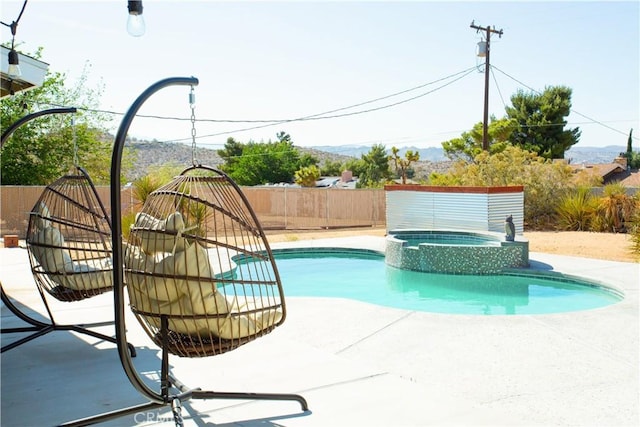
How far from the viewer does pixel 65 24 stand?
17.5 meters

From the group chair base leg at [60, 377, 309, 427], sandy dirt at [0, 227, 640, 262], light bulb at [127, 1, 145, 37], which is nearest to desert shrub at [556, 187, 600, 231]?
sandy dirt at [0, 227, 640, 262]

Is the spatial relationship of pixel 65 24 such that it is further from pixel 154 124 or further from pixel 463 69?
pixel 463 69

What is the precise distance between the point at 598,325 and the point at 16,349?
4777mm

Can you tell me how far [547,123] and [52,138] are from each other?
2402 cm

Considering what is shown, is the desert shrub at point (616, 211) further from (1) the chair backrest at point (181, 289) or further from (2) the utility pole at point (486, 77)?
(1) the chair backrest at point (181, 289)

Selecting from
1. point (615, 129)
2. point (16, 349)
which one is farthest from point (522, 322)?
point (615, 129)

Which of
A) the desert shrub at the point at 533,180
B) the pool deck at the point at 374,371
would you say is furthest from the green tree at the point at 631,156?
the pool deck at the point at 374,371

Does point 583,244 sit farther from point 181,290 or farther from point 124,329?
point 124,329

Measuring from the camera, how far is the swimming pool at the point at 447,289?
7.54m

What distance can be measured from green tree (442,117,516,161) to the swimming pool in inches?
810

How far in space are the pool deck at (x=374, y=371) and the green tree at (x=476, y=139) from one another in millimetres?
24677

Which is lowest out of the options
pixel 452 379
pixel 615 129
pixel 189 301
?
pixel 452 379

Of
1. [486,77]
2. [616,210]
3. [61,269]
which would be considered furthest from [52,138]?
[61,269]

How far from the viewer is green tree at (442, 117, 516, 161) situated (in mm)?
30578
